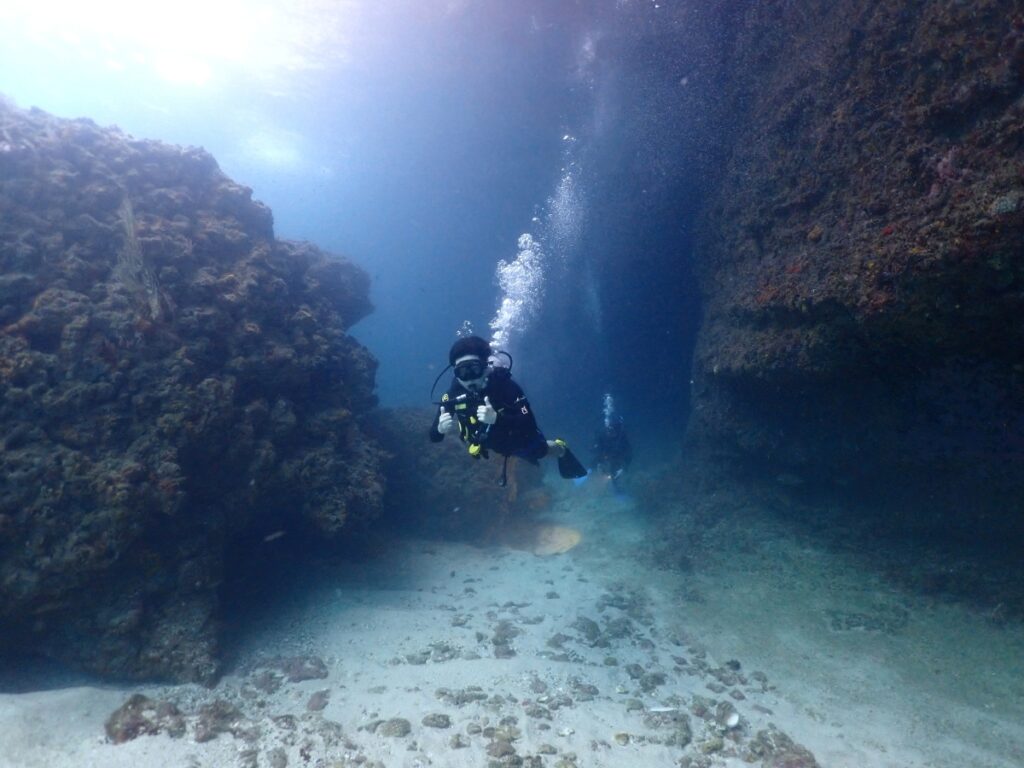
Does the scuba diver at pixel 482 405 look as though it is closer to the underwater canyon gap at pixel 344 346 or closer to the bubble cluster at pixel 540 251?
the underwater canyon gap at pixel 344 346

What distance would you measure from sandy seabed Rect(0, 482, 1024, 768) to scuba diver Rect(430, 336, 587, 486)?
256 centimetres

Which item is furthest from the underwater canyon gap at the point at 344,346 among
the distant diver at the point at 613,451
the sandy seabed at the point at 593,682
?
the distant diver at the point at 613,451

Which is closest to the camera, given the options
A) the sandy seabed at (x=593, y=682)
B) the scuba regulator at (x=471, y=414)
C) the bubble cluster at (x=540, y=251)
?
the sandy seabed at (x=593, y=682)

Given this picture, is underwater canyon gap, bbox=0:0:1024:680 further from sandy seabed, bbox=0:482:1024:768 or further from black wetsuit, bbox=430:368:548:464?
black wetsuit, bbox=430:368:548:464

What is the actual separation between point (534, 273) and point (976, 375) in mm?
23301

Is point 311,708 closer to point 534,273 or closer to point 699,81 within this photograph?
point 699,81

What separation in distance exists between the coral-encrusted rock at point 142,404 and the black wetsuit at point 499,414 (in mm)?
3185

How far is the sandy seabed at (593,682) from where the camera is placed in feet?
14.2

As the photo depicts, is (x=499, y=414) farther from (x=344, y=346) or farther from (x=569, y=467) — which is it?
(x=344, y=346)

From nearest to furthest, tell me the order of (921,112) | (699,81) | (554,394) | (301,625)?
(921,112) → (301,625) → (699,81) → (554,394)

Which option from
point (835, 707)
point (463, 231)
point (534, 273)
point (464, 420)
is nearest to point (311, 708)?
point (464, 420)

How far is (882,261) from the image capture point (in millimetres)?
5426

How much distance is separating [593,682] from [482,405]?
328 centimetres

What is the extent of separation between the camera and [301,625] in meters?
6.76
